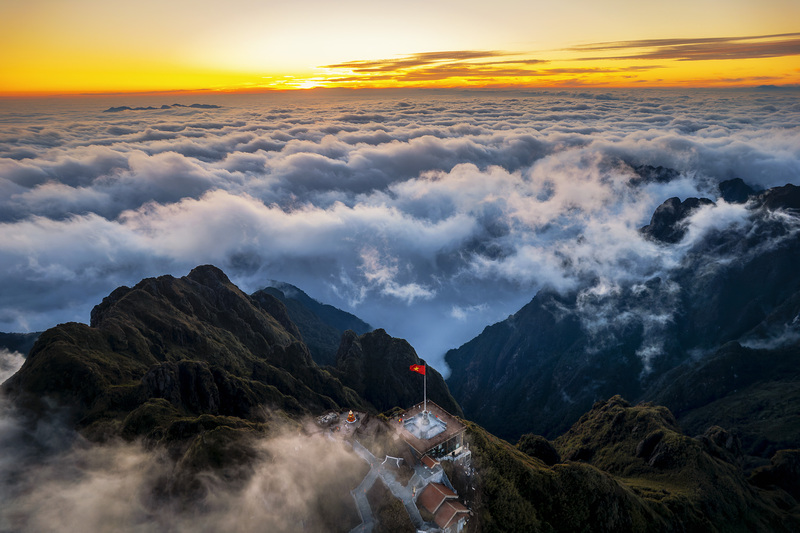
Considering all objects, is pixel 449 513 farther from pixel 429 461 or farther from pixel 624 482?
pixel 624 482

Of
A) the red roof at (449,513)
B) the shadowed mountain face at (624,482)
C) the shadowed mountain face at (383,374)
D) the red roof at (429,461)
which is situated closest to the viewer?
the red roof at (449,513)

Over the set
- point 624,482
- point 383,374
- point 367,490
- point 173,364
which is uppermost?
point 173,364

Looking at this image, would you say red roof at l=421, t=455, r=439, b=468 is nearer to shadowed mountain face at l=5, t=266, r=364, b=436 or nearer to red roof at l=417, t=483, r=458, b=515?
red roof at l=417, t=483, r=458, b=515

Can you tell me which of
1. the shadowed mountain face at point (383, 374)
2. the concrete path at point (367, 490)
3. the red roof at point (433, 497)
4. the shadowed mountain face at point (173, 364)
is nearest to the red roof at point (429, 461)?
the red roof at point (433, 497)

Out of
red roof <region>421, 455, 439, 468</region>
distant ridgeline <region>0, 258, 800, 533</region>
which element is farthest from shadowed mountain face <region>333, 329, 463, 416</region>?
red roof <region>421, 455, 439, 468</region>

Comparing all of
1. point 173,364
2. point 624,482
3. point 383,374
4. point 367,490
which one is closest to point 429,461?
point 367,490

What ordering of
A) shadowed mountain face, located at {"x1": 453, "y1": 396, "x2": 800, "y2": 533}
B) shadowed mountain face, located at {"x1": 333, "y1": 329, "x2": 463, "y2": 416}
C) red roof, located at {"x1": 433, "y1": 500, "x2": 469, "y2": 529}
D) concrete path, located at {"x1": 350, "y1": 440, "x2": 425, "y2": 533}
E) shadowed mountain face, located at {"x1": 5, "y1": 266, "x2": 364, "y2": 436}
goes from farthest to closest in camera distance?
1. shadowed mountain face, located at {"x1": 333, "y1": 329, "x2": 463, "y2": 416}
2. shadowed mountain face, located at {"x1": 5, "y1": 266, "x2": 364, "y2": 436}
3. shadowed mountain face, located at {"x1": 453, "y1": 396, "x2": 800, "y2": 533}
4. concrete path, located at {"x1": 350, "y1": 440, "x2": 425, "y2": 533}
5. red roof, located at {"x1": 433, "y1": 500, "x2": 469, "y2": 529}

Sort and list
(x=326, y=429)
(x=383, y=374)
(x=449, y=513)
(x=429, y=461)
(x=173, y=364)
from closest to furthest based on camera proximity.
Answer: (x=449, y=513) → (x=429, y=461) → (x=326, y=429) → (x=173, y=364) → (x=383, y=374)

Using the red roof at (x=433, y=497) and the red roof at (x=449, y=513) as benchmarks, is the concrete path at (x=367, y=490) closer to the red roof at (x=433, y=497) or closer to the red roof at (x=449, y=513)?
the red roof at (x=433, y=497)
